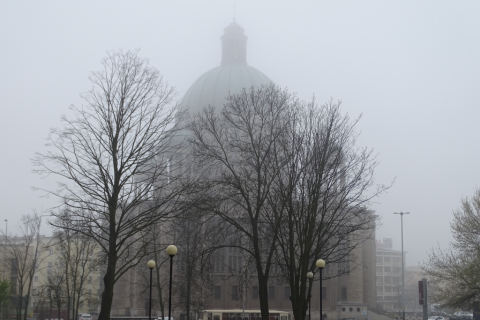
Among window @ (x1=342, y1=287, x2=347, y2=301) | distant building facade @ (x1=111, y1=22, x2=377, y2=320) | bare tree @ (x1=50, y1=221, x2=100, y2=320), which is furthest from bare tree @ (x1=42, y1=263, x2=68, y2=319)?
window @ (x1=342, y1=287, x2=347, y2=301)

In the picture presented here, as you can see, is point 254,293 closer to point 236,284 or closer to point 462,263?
point 236,284

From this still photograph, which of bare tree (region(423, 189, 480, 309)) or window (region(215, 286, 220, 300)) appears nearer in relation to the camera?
bare tree (region(423, 189, 480, 309))

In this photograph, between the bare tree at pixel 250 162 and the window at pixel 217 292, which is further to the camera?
the window at pixel 217 292

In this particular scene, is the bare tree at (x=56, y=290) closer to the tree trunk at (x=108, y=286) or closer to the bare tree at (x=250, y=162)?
the bare tree at (x=250, y=162)

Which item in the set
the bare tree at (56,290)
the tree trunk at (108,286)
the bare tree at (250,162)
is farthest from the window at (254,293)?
the tree trunk at (108,286)

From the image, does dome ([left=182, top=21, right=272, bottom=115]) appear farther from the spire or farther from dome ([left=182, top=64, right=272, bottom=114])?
the spire

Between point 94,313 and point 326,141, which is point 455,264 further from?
point 94,313

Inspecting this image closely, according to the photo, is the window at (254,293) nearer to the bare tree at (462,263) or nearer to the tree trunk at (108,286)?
the bare tree at (462,263)

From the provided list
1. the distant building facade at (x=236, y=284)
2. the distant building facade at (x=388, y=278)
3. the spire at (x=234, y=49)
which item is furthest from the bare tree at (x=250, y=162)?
the distant building facade at (x=388, y=278)

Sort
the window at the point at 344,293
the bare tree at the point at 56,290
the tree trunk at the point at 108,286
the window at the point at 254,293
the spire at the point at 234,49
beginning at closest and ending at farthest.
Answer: the tree trunk at the point at 108,286 → the bare tree at the point at 56,290 → the window at the point at 254,293 → the window at the point at 344,293 → the spire at the point at 234,49

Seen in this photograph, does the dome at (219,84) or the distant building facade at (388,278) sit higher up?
the dome at (219,84)

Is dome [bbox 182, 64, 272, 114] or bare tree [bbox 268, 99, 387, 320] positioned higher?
dome [bbox 182, 64, 272, 114]

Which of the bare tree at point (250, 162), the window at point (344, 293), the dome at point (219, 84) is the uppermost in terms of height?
the dome at point (219, 84)

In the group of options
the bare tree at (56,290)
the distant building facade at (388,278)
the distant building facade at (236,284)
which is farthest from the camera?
the distant building facade at (388,278)
